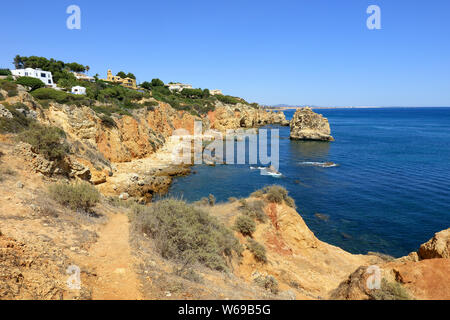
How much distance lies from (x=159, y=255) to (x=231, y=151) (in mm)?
39808

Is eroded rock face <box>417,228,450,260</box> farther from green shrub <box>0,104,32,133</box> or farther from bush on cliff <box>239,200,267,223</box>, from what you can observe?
green shrub <box>0,104,32,133</box>

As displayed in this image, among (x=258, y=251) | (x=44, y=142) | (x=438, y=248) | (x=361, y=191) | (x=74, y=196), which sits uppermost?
(x=44, y=142)

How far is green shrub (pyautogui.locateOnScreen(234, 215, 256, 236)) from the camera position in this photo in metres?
12.8

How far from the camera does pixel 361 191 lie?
88.4 feet

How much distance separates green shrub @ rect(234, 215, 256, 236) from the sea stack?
5689 centimetres

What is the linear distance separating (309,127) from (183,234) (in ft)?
208

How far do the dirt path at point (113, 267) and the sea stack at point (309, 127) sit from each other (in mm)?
62994

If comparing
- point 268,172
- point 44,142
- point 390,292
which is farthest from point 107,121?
point 390,292

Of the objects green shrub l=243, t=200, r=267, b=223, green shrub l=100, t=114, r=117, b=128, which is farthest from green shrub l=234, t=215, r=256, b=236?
green shrub l=100, t=114, r=117, b=128

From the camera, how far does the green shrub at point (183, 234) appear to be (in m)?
7.75

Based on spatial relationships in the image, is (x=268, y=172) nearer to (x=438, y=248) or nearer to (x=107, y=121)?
(x=107, y=121)

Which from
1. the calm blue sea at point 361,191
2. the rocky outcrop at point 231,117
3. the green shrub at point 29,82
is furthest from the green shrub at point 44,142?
the rocky outcrop at point 231,117

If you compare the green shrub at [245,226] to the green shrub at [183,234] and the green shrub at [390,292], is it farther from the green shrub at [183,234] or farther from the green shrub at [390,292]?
the green shrub at [390,292]
